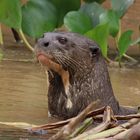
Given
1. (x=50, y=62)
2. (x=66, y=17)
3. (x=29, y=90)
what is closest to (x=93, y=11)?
(x=66, y=17)

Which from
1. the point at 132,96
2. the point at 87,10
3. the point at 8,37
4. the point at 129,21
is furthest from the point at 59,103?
the point at 129,21

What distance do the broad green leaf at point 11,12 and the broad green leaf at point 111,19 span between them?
1.97 ft

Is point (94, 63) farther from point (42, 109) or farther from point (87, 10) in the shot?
point (87, 10)

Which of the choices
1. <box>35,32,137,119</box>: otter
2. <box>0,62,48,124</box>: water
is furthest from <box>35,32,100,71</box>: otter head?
<box>0,62,48,124</box>: water

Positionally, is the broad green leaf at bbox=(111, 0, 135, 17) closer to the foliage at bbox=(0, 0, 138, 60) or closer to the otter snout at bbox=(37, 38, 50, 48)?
the foliage at bbox=(0, 0, 138, 60)

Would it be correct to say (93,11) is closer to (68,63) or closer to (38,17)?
(38,17)

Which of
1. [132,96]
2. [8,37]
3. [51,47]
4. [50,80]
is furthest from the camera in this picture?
[8,37]

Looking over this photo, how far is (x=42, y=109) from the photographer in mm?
3682

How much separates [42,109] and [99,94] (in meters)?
0.34

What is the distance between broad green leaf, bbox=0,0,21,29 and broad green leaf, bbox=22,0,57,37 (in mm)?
205

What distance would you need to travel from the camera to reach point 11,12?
512 centimetres

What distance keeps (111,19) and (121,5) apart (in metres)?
0.43

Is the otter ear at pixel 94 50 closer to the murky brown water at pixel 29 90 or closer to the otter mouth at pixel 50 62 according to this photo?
the otter mouth at pixel 50 62

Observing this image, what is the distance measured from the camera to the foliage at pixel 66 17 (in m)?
4.94
